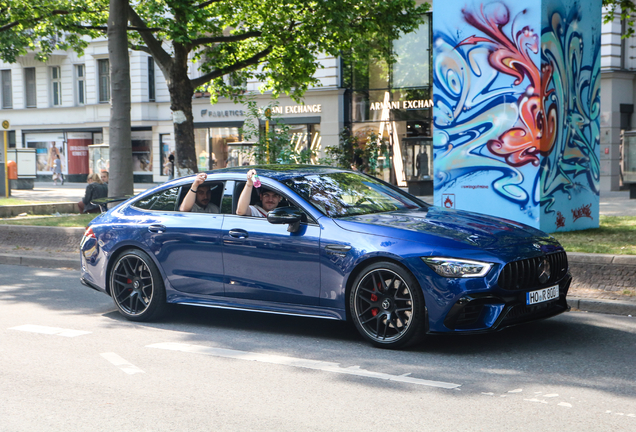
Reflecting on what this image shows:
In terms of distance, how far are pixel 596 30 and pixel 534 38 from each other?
94.5 inches

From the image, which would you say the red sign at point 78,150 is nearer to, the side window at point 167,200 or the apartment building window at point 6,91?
the apartment building window at point 6,91

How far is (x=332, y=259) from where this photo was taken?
6.21 meters

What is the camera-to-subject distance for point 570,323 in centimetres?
706

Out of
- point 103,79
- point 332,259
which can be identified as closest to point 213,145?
point 103,79

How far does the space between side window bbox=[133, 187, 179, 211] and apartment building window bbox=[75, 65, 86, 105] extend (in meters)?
37.1

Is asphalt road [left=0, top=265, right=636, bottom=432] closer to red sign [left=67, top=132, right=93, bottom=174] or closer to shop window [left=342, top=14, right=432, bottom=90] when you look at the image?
shop window [left=342, top=14, right=432, bottom=90]

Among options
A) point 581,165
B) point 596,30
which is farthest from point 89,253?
point 596,30

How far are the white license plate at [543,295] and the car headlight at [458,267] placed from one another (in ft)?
1.54

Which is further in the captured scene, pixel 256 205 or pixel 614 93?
pixel 614 93

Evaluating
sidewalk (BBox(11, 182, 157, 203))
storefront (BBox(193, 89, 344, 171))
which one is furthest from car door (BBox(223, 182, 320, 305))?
storefront (BBox(193, 89, 344, 171))

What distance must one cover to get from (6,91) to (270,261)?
44.1 m

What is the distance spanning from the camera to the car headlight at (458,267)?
564 centimetres

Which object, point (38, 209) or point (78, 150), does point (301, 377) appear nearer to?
point (38, 209)

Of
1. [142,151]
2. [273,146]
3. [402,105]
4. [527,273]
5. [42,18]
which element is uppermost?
[42,18]
